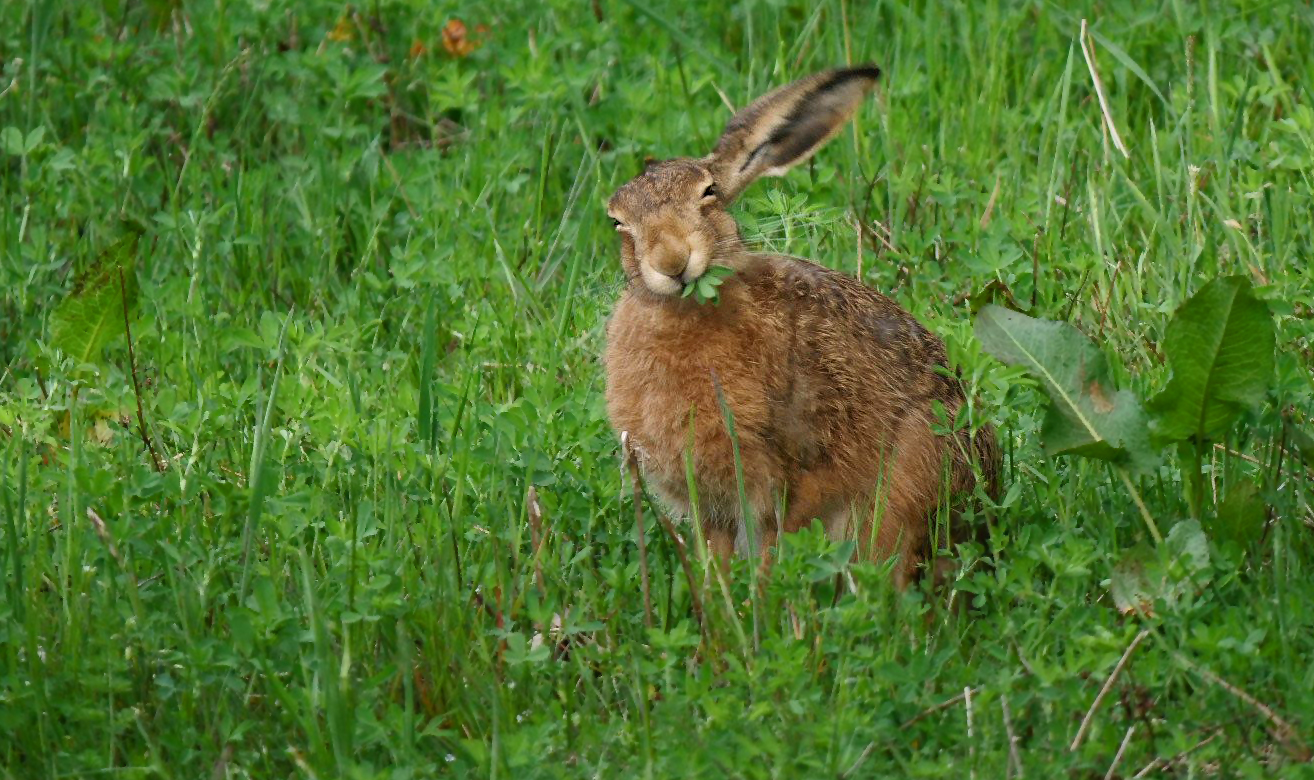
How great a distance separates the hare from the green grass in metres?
0.16

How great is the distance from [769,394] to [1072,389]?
68 cm

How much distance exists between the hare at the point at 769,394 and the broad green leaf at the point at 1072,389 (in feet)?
0.84

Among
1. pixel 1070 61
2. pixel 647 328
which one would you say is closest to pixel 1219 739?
pixel 647 328

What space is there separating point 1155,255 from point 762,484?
1800 mm

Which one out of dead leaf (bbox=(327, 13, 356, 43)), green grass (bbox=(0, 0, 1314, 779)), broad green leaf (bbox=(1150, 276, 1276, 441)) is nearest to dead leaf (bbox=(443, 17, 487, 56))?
green grass (bbox=(0, 0, 1314, 779))

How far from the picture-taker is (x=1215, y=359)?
408cm

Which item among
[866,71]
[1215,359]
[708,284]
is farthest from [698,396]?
[1215,359]

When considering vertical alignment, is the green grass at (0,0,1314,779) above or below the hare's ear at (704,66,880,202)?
below

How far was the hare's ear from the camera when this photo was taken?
4848 millimetres

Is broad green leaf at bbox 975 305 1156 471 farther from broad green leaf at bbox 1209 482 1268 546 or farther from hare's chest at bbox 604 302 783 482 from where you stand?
hare's chest at bbox 604 302 783 482

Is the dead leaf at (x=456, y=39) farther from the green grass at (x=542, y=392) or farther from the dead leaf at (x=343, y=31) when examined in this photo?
the dead leaf at (x=343, y=31)

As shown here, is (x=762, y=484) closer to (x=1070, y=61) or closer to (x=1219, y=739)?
(x=1219, y=739)

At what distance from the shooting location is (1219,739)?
345cm

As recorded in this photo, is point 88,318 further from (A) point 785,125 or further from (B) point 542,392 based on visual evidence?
(A) point 785,125
